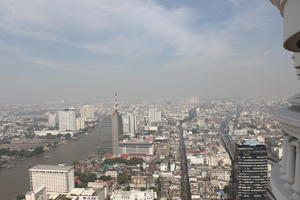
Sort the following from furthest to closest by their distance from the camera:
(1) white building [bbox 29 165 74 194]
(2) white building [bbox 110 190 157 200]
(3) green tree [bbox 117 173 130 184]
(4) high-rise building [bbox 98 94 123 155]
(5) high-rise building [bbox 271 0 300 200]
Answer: (4) high-rise building [bbox 98 94 123 155], (3) green tree [bbox 117 173 130 184], (1) white building [bbox 29 165 74 194], (2) white building [bbox 110 190 157 200], (5) high-rise building [bbox 271 0 300 200]

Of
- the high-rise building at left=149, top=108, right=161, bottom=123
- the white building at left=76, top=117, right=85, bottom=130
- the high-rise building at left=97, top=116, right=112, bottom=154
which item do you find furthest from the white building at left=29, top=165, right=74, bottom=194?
the high-rise building at left=149, top=108, right=161, bottom=123

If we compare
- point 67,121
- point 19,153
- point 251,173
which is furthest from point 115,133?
point 67,121

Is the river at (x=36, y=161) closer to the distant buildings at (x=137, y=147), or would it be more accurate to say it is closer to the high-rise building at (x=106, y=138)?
the high-rise building at (x=106, y=138)

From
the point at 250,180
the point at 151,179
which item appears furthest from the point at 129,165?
the point at 250,180

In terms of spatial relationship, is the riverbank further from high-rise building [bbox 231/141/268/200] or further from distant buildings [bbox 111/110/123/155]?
high-rise building [bbox 231/141/268/200]

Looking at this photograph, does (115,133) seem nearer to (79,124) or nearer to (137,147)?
(137,147)

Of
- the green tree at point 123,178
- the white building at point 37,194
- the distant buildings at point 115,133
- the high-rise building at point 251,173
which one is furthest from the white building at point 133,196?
the distant buildings at point 115,133
